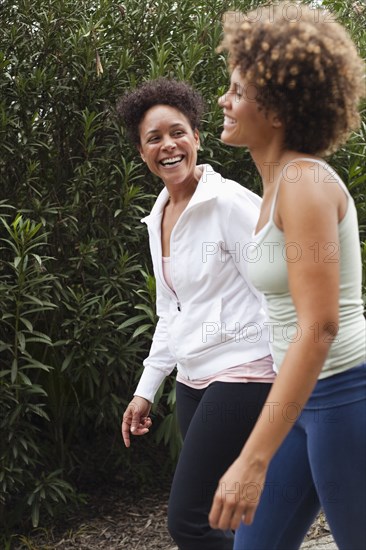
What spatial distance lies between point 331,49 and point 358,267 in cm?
51

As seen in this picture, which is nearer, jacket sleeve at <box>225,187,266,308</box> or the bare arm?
the bare arm

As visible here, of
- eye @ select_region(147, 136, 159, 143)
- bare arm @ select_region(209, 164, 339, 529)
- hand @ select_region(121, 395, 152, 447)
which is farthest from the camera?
eye @ select_region(147, 136, 159, 143)

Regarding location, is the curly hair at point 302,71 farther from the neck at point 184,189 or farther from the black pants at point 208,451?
the neck at point 184,189

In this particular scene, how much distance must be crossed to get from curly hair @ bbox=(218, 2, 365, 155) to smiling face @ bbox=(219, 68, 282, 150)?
2 cm

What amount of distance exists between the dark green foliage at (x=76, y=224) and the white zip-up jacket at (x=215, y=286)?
1.55 meters

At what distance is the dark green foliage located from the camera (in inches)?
190

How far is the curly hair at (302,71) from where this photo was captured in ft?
7.18

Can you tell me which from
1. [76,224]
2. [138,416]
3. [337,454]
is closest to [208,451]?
[138,416]

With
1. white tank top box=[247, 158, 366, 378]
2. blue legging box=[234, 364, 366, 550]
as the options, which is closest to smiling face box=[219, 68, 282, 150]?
white tank top box=[247, 158, 366, 378]

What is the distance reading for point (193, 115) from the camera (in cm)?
362

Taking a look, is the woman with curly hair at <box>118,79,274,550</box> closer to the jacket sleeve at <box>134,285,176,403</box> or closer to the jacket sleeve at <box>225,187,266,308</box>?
the jacket sleeve at <box>225,187,266,308</box>

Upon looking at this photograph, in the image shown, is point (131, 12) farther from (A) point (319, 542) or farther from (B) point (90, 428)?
(A) point (319, 542)

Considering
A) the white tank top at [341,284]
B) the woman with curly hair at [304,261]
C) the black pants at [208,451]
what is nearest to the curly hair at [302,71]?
the woman with curly hair at [304,261]

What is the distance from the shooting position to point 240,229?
3076 millimetres
